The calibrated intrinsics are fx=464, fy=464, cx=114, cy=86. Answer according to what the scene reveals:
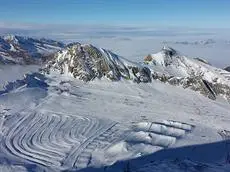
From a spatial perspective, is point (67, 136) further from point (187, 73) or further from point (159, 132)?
point (187, 73)

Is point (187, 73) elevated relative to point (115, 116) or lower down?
elevated

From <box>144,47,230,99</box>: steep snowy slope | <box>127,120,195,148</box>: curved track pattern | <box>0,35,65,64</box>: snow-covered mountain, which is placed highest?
<box>144,47,230,99</box>: steep snowy slope

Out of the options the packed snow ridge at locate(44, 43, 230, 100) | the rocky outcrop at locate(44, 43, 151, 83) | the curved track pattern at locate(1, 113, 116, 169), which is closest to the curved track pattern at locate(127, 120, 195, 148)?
the curved track pattern at locate(1, 113, 116, 169)

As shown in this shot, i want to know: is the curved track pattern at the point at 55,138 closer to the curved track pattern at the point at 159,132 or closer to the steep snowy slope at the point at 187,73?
the curved track pattern at the point at 159,132

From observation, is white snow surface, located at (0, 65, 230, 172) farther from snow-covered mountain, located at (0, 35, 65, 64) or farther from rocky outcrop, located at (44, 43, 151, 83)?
snow-covered mountain, located at (0, 35, 65, 64)

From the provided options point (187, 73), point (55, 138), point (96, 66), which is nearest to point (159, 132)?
point (55, 138)

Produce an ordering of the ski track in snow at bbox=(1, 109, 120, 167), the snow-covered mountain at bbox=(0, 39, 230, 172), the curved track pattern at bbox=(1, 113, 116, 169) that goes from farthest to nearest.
A: the ski track in snow at bbox=(1, 109, 120, 167), the curved track pattern at bbox=(1, 113, 116, 169), the snow-covered mountain at bbox=(0, 39, 230, 172)
